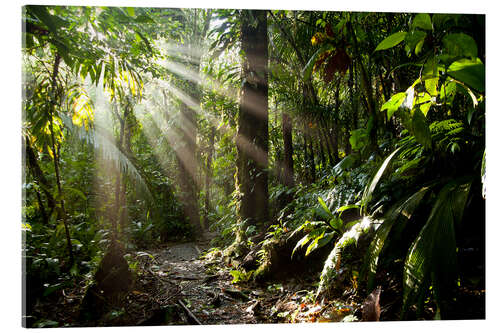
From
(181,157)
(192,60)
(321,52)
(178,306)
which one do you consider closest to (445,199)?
(321,52)

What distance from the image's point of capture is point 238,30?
8.30 ft

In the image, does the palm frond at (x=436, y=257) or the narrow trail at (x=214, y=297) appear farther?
the narrow trail at (x=214, y=297)

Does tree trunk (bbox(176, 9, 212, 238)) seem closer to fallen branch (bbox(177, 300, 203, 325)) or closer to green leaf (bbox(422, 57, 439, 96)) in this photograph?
fallen branch (bbox(177, 300, 203, 325))

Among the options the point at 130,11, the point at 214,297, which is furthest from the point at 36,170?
the point at 214,297

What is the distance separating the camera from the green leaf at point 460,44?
4.04ft

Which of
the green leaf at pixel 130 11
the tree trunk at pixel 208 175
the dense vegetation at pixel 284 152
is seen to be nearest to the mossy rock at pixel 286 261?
the dense vegetation at pixel 284 152

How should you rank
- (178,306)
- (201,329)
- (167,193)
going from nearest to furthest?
(201,329)
(178,306)
(167,193)

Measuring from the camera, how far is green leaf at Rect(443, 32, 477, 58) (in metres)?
1.23

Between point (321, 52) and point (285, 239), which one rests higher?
point (321, 52)

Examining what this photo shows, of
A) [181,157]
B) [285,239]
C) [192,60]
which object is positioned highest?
[192,60]

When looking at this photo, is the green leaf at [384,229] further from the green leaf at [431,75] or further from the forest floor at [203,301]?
the green leaf at [431,75]

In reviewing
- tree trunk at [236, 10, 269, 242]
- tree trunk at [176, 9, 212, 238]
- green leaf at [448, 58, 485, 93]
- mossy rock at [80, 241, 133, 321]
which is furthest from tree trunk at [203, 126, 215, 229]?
green leaf at [448, 58, 485, 93]

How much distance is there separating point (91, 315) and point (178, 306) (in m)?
0.45

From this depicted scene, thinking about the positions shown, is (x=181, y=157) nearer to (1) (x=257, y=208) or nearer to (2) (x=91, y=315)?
(1) (x=257, y=208)
